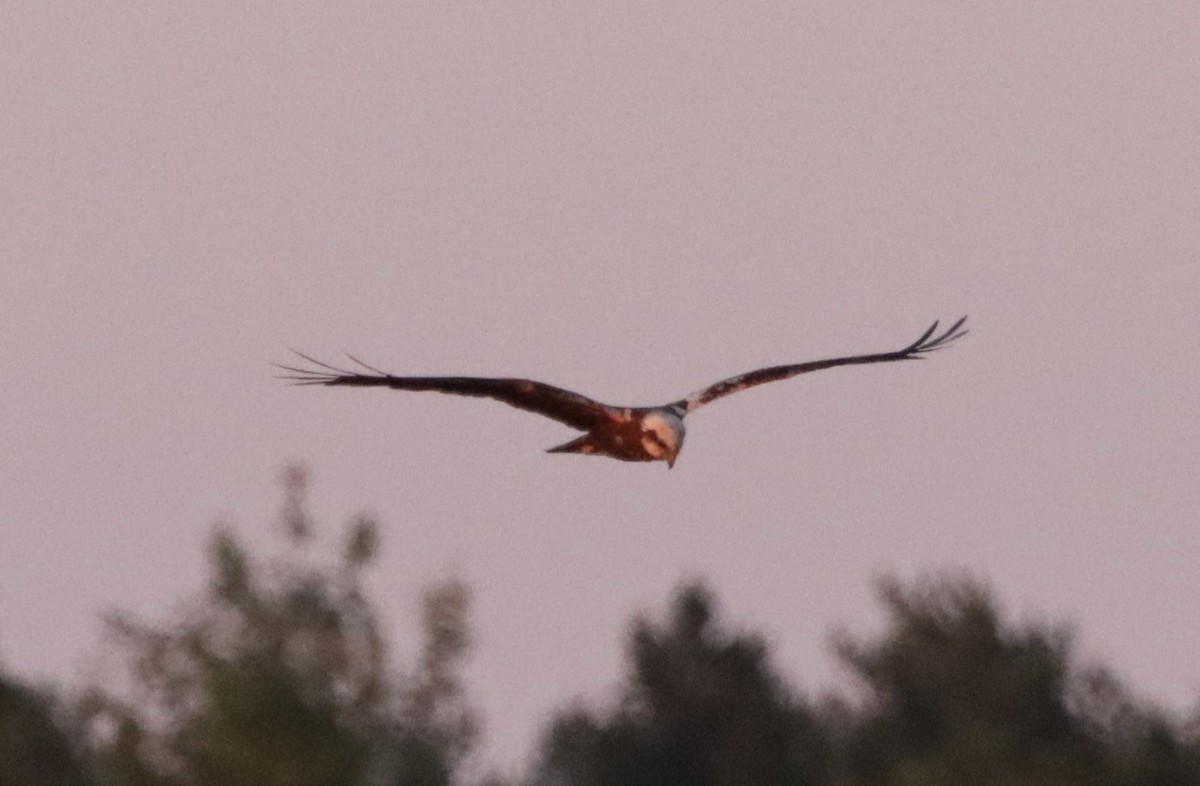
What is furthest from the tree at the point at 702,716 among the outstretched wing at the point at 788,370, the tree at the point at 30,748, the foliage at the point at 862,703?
the outstretched wing at the point at 788,370

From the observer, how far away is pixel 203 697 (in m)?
61.8

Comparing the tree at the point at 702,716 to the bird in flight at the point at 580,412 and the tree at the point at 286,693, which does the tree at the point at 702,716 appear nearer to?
the tree at the point at 286,693

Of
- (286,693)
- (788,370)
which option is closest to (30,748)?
(286,693)

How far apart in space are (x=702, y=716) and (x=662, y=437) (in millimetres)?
53181

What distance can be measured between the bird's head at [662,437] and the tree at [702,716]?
52.2m

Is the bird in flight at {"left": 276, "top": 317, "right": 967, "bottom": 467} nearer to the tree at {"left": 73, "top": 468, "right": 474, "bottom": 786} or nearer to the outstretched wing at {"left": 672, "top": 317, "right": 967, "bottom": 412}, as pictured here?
the outstretched wing at {"left": 672, "top": 317, "right": 967, "bottom": 412}

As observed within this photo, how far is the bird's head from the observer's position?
18.9m

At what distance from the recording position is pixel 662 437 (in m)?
18.9

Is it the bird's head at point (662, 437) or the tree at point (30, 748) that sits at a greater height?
the tree at point (30, 748)

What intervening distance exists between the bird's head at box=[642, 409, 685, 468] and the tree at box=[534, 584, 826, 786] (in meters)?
52.2

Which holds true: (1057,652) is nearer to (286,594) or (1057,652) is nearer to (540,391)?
(286,594)

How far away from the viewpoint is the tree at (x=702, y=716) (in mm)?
Answer: 71375

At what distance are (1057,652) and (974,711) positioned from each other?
2.80 m

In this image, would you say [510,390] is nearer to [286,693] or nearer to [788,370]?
[788,370]
